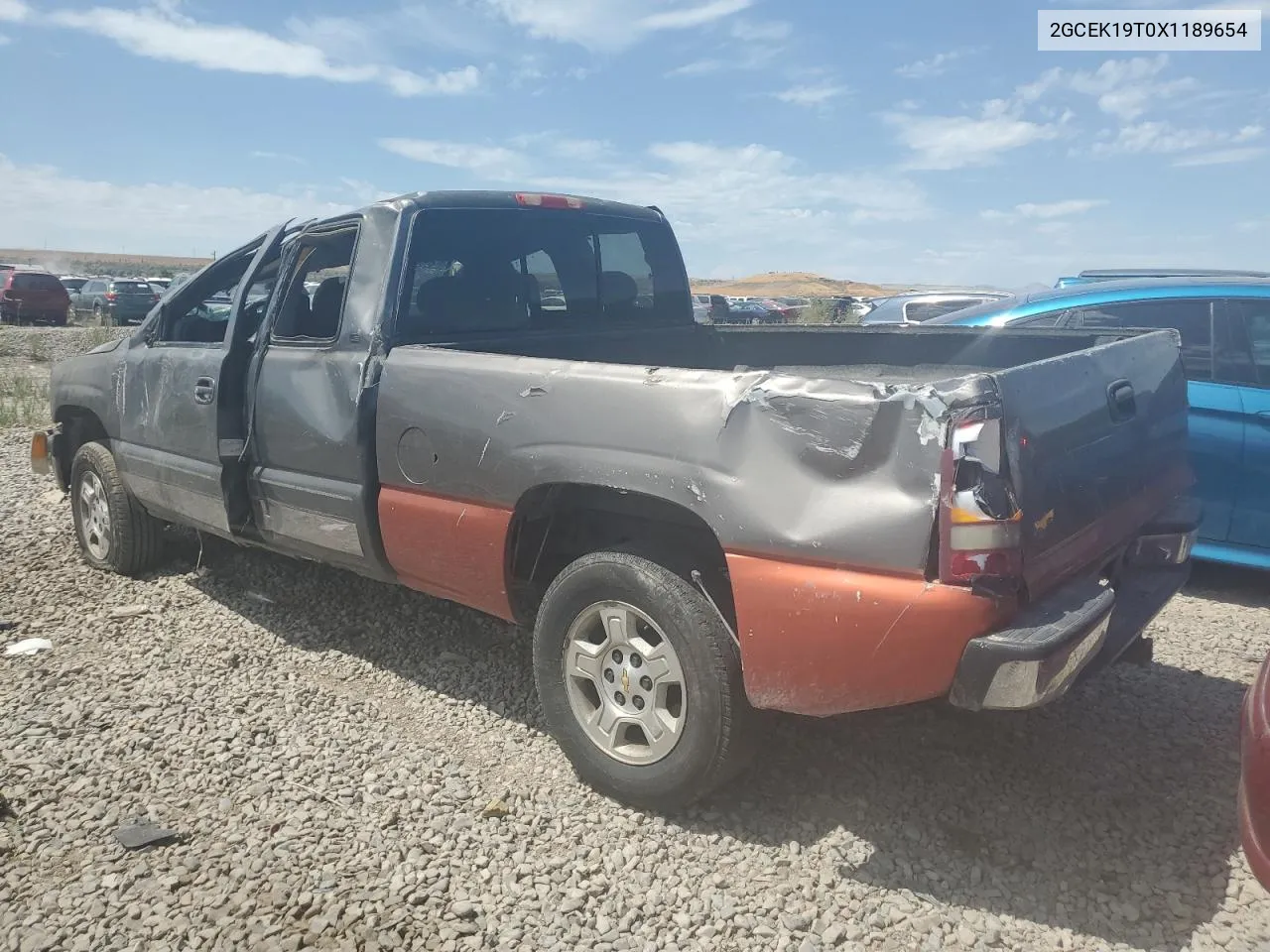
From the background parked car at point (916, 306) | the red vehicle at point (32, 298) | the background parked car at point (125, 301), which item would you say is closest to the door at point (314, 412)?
the background parked car at point (916, 306)

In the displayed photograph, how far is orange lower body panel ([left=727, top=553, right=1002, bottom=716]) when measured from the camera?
7.97ft

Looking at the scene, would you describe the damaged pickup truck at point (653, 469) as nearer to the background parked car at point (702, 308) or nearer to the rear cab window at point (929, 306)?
the rear cab window at point (929, 306)

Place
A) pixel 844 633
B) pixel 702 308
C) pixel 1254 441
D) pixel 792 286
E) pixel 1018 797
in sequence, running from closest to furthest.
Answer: pixel 844 633
pixel 1018 797
pixel 1254 441
pixel 702 308
pixel 792 286

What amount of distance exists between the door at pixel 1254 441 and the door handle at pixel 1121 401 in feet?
7.29

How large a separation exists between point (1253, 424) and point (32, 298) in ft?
99.7

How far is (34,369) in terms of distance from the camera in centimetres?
1734

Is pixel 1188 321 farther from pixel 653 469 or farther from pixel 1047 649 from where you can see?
pixel 653 469

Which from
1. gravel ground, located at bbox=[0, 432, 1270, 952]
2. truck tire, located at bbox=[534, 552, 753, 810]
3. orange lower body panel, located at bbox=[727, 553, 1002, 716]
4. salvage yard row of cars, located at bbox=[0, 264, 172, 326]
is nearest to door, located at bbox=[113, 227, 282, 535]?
gravel ground, located at bbox=[0, 432, 1270, 952]

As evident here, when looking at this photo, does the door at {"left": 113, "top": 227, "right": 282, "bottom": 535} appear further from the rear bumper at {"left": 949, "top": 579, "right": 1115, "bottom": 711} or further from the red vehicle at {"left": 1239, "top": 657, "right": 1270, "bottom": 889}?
the red vehicle at {"left": 1239, "top": 657, "right": 1270, "bottom": 889}

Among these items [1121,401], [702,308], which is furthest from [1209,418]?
[702,308]

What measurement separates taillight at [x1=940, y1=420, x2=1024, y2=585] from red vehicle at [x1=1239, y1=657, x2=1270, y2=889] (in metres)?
0.67

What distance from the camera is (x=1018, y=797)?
316cm

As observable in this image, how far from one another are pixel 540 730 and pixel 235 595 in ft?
7.62

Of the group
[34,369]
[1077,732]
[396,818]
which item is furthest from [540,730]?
[34,369]
